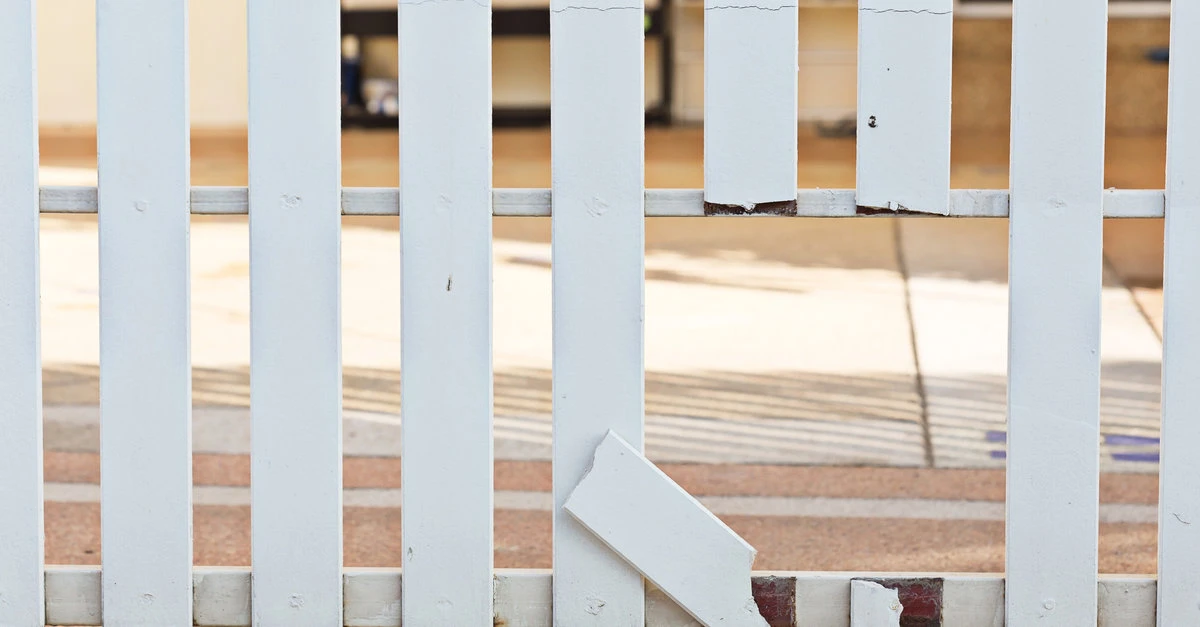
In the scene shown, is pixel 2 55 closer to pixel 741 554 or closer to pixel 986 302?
pixel 741 554

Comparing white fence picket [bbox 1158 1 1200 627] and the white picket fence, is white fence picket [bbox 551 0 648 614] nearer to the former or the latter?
the white picket fence

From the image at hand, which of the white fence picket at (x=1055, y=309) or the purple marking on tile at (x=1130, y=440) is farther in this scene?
the purple marking on tile at (x=1130, y=440)

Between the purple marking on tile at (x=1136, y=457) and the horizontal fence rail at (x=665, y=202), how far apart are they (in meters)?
2.42

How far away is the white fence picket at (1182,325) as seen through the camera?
102 inches

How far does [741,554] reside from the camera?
108 inches

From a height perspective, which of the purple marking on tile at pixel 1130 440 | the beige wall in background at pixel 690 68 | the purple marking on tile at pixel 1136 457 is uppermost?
the beige wall in background at pixel 690 68

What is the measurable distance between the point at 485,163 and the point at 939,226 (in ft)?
28.8

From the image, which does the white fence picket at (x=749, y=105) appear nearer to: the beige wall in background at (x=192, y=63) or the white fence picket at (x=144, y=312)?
the white fence picket at (x=144, y=312)

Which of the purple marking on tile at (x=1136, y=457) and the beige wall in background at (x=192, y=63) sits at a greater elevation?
the beige wall in background at (x=192, y=63)

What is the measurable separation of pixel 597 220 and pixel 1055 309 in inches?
30.1

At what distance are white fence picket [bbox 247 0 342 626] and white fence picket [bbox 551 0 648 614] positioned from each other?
37 cm

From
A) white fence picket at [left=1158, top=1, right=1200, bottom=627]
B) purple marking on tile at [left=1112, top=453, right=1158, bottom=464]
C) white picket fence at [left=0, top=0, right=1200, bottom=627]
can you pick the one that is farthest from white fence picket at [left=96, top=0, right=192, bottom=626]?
purple marking on tile at [left=1112, top=453, right=1158, bottom=464]

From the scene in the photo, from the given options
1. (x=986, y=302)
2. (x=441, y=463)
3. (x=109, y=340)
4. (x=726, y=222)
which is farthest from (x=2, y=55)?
(x=726, y=222)

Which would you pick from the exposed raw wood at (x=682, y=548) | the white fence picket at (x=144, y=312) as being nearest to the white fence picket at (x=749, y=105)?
the exposed raw wood at (x=682, y=548)
